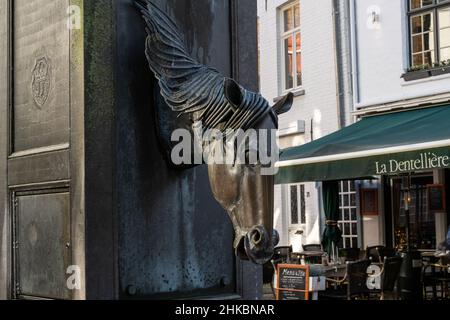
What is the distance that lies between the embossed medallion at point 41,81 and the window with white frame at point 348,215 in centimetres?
1290

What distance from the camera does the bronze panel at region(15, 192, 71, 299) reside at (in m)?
2.74

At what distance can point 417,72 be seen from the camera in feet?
44.0

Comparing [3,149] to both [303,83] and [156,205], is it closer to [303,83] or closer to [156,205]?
[156,205]


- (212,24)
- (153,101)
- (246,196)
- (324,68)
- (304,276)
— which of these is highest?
(324,68)

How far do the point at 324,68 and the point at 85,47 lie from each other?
44.3ft

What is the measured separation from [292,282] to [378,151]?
222 centimetres

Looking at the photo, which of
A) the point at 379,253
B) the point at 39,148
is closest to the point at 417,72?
the point at 379,253

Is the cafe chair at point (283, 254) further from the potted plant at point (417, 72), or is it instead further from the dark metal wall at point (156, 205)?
→ the dark metal wall at point (156, 205)

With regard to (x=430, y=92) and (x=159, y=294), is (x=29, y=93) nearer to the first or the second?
(x=159, y=294)

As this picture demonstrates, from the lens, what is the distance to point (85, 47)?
2.67 m

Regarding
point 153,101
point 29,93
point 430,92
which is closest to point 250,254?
point 153,101

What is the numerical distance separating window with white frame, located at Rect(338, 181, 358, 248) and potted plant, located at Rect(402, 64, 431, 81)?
294 centimetres

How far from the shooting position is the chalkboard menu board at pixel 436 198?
13.3 m
